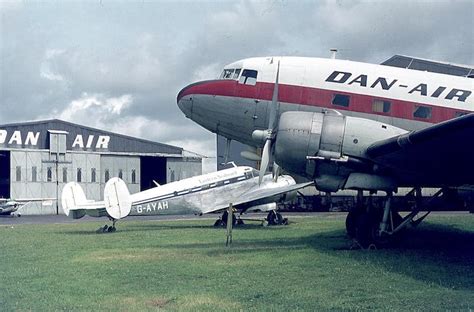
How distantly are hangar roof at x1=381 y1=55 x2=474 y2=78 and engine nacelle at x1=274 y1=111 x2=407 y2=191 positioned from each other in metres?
28.0

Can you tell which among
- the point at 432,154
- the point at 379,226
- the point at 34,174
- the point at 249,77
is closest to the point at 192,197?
the point at 249,77

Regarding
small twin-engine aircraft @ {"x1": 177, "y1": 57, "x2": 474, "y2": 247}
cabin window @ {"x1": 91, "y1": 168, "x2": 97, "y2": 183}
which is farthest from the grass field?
cabin window @ {"x1": 91, "y1": 168, "x2": 97, "y2": 183}

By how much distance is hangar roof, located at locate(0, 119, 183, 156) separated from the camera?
160 feet

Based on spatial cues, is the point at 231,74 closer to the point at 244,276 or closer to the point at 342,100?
the point at 342,100

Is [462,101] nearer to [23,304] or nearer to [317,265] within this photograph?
[317,265]

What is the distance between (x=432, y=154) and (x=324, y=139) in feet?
7.02

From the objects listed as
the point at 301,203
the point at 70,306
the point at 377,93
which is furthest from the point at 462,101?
the point at 301,203

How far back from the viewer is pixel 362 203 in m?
13.8

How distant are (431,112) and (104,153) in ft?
141

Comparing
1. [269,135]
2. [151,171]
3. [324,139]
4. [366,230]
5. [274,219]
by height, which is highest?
[269,135]

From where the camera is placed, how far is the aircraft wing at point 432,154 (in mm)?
9151

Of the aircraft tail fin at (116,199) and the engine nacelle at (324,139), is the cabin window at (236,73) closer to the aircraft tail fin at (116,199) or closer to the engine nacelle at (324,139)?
the engine nacelle at (324,139)

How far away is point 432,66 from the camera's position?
37531 millimetres

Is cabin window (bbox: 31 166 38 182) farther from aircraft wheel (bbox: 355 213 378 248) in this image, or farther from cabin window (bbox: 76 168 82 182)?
aircraft wheel (bbox: 355 213 378 248)
